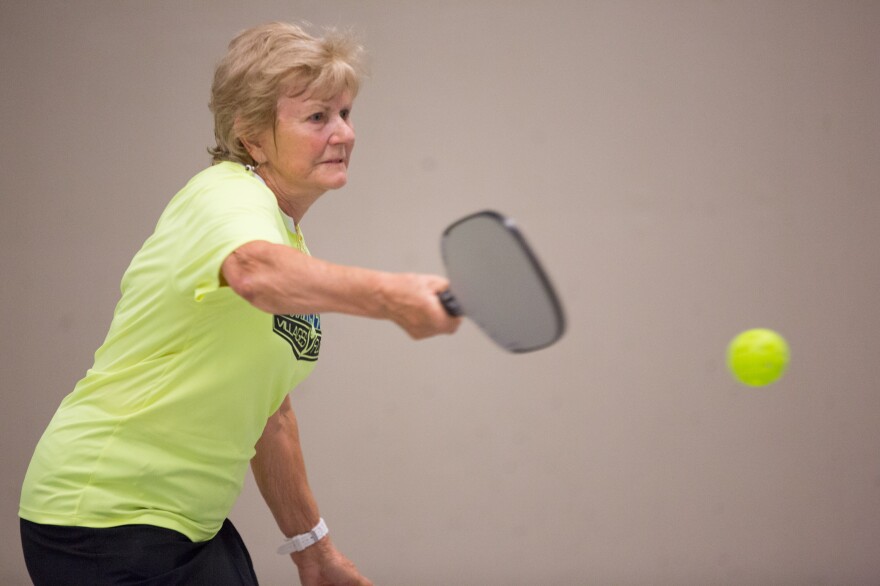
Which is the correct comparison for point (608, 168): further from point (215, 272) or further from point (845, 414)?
point (215, 272)

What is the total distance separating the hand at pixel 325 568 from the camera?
1964 mm

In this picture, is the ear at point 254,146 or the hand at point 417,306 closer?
the hand at point 417,306

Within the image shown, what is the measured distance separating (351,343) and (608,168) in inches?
51.6

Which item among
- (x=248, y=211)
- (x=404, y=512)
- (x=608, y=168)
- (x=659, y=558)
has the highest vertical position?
(x=608, y=168)

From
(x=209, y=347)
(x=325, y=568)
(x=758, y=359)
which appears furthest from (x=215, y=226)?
(x=758, y=359)

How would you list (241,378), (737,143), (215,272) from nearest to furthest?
1. (215,272)
2. (241,378)
3. (737,143)

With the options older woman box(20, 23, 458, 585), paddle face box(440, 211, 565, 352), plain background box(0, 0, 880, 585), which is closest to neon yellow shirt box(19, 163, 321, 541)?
older woman box(20, 23, 458, 585)

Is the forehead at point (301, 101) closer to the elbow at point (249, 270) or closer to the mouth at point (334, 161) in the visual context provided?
the mouth at point (334, 161)

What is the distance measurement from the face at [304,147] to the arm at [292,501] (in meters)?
0.51

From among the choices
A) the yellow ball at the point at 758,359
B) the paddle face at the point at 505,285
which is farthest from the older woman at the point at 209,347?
the yellow ball at the point at 758,359

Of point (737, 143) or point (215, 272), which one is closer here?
point (215, 272)

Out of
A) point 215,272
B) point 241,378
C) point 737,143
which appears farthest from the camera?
point 737,143

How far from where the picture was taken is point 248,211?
130 centimetres

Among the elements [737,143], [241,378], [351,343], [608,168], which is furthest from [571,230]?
[241,378]
